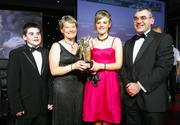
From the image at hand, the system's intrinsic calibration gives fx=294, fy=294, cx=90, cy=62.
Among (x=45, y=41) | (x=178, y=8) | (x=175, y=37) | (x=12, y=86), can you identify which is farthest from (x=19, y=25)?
(x=175, y=37)

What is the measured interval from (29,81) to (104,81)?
0.75 m

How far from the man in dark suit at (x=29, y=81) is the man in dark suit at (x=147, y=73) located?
0.88 meters

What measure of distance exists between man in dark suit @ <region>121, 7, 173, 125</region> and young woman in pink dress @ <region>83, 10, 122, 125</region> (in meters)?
0.15

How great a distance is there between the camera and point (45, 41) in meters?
9.94

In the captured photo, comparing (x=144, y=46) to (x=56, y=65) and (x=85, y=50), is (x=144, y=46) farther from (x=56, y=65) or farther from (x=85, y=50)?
(x=56, y=65)

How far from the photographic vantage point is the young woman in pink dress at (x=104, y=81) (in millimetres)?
2949

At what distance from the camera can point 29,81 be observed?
116 inches

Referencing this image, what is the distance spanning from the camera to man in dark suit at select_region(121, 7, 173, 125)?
114 inches

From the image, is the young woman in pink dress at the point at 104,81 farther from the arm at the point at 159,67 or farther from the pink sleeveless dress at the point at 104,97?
the arm at the point at 159,67

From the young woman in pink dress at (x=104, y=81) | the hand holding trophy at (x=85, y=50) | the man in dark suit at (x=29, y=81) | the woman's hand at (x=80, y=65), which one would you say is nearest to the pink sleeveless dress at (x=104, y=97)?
the young woman in pink dress at (x=104, y=81)

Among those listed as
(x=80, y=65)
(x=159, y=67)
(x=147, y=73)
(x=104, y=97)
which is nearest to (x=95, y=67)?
(x=80, y=65)

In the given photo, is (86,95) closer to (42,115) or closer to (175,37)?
(42,115)

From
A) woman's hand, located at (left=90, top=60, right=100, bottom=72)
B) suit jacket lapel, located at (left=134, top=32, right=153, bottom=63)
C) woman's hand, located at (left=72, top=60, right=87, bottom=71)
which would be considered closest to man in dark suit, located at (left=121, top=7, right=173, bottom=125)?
suit jacket lapel, located at (left=134, top=32, right=153, bottom=63)

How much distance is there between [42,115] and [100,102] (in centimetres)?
62
